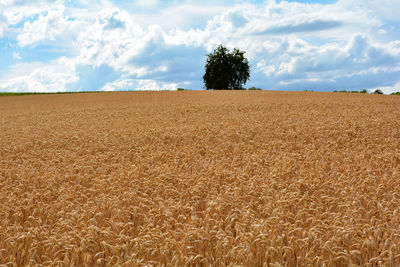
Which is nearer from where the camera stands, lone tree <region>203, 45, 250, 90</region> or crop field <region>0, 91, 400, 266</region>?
crop field <region>0, 91, 400, 266</region>

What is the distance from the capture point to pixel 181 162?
8445mm

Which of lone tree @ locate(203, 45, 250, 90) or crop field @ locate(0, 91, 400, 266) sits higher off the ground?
lone tree @ locate(203, 45, 250, 90)

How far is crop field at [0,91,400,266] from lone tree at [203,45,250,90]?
1766 inches

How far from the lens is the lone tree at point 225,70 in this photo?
56969 mm

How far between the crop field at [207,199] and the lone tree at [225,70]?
44.9 m

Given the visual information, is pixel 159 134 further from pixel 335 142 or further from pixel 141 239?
pixel 141 239

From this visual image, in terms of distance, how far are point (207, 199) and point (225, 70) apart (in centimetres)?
5316

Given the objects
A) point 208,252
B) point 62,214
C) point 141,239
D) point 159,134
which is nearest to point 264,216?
point 208,252

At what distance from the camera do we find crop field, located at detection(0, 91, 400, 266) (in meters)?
3.81

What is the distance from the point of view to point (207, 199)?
18.0 ft

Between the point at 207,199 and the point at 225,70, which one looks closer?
the point at 207,199

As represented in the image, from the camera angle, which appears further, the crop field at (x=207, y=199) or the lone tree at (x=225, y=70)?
the lone tree at (x=225, y=70)

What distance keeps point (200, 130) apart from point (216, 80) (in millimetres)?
45045

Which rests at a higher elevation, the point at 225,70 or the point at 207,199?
the point at 225,70
